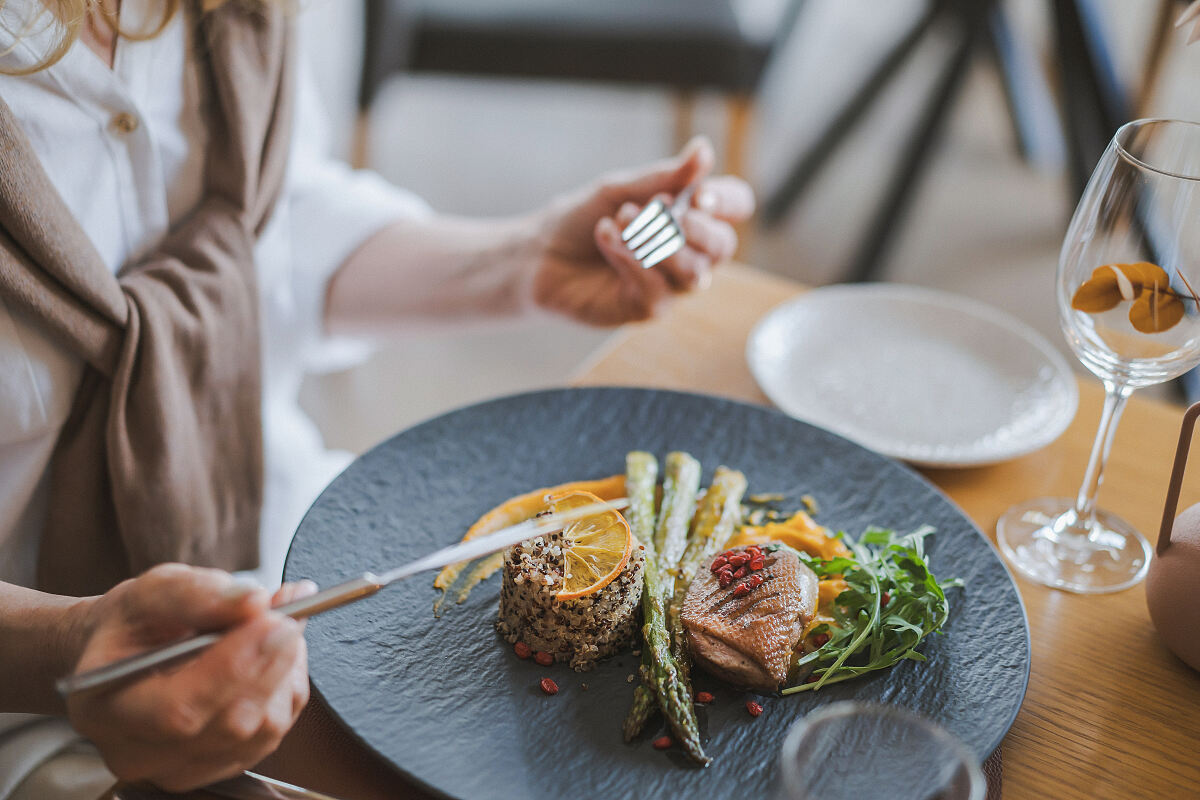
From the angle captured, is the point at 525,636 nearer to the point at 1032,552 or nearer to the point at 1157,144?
the point at 1032,552

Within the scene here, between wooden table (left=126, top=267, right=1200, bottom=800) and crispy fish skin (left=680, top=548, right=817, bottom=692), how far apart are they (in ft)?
0.76

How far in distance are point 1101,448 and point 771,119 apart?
13.0 feet

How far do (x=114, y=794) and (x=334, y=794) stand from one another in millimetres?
182

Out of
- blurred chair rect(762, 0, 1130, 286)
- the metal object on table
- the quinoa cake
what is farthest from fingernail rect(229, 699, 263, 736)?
blurred chair rect(762, 0, 1130, 286)

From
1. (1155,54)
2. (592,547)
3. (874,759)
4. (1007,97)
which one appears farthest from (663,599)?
(1007,97)

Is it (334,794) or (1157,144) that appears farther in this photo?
(1157,144)

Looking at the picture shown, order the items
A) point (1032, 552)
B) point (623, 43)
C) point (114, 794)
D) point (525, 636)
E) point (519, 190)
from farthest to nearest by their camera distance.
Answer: point (519, 190), point (623, 43), point (1032, 552), point (525, 636), point (114, 794)

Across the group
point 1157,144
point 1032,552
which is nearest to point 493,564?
point 1032,552

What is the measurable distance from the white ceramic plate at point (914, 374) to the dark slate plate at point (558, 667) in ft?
0.54

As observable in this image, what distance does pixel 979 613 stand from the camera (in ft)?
3.34

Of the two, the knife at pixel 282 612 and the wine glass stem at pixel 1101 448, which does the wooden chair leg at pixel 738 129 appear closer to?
the wine glass stem at pixel 1101 448

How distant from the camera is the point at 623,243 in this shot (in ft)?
4.37

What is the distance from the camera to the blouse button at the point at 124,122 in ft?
3.84

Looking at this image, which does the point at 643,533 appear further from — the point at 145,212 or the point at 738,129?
the point at 738,129
